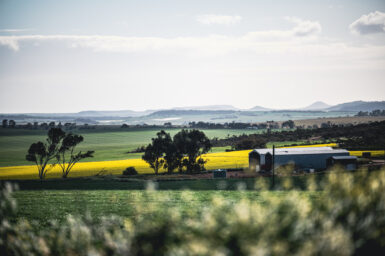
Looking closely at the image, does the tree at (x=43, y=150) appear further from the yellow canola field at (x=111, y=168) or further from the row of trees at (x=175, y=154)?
the row of trees at (x=175, y=154)

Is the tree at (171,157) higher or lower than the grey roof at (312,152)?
lower

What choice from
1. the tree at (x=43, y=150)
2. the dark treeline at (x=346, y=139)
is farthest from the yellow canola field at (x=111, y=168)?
the dark treeline at (x=346, y=139)

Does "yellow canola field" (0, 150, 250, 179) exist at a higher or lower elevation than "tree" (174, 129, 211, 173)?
lower

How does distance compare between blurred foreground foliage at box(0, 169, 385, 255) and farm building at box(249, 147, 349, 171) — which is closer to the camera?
blurred foreground foliage at box(0, 169, 385, 255)

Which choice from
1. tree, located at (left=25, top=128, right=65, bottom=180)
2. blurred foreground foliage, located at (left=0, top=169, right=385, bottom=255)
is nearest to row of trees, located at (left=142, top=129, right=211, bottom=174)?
tree, located at (left=25, top=128, right=65, bottom=180)

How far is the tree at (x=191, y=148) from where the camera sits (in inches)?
2442

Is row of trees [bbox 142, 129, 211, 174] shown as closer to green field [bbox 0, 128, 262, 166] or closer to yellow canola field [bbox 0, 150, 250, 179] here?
yellow canola field [bbox 0, 150, 250, 179]

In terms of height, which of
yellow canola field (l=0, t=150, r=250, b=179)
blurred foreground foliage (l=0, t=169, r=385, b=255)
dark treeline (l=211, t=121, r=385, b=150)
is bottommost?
yellow canola field (l=0, t=150, r=250, b=179)

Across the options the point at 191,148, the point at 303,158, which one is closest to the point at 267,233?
the point at 303,158

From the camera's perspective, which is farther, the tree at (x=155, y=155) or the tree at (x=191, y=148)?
the tree at (x=155, y=155)

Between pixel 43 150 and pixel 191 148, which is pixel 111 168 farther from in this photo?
pixel 191 148

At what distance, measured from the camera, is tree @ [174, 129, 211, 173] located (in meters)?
62.0

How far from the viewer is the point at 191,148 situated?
65.9 metres

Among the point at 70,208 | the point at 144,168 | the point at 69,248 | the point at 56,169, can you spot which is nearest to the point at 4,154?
the point at 56,169
